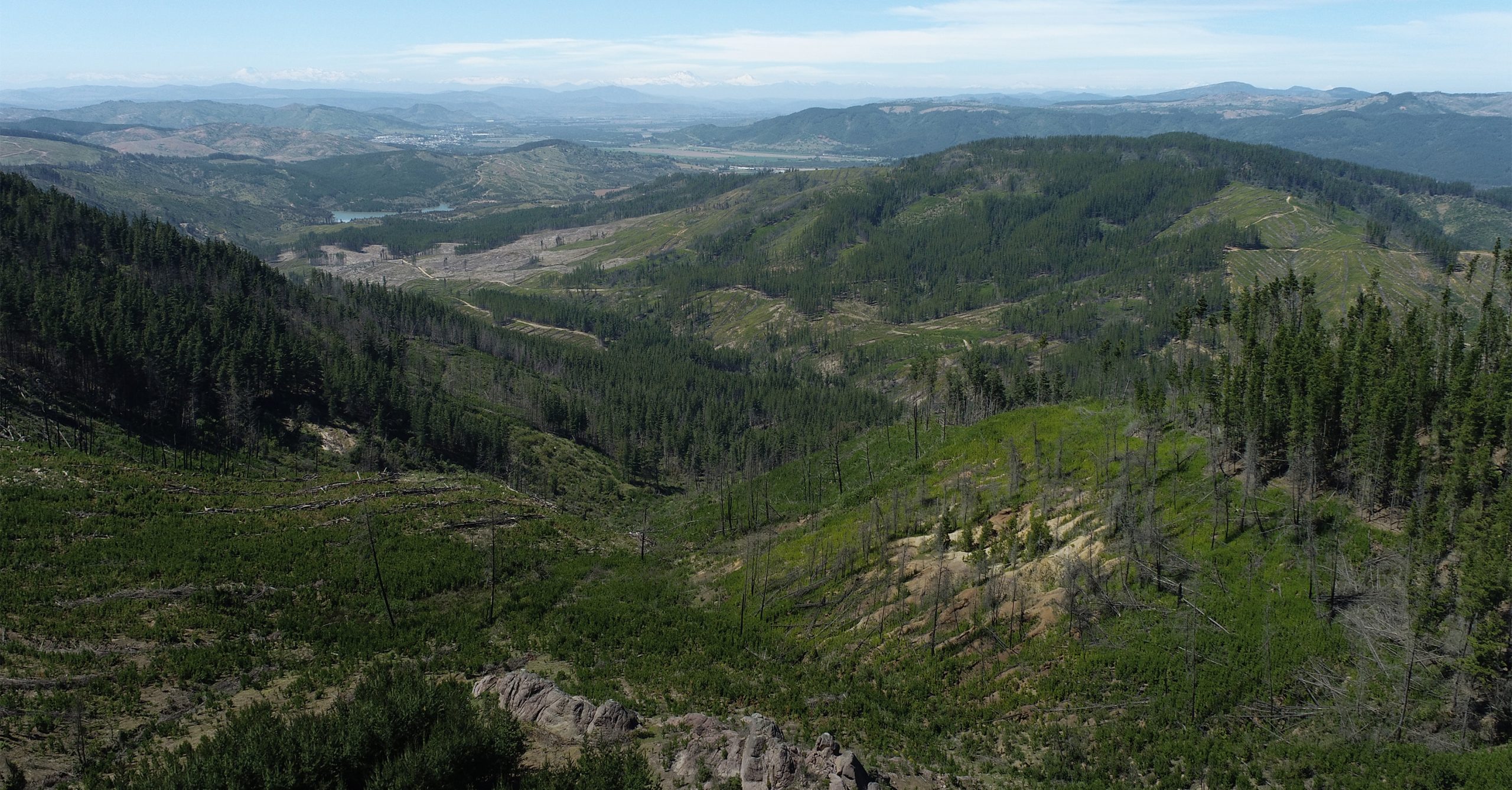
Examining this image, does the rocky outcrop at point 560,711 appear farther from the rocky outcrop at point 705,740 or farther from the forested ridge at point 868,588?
the forested ridge at point 868,588

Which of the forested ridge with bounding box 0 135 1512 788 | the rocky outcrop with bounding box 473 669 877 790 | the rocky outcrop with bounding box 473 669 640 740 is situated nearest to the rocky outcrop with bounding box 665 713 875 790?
the rocky outcrop with bounding box 473 669 877 790

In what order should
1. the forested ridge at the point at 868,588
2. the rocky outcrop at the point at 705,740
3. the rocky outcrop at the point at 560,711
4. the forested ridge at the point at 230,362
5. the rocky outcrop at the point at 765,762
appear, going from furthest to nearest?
1. the forested ridge at the point at 230,362
2. the rocky outcrop at the point at 560,711
3. the forested ridge at the point at 868,588
4. the rocky outcrop at the point at 705,740
5. the rocky outcrop at the point at 765,762

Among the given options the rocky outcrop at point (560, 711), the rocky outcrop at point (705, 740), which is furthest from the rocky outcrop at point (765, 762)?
the rocky outcrop at point (560, 711)

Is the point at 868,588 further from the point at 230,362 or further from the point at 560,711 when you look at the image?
the point at 230,362

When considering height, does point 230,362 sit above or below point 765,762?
above

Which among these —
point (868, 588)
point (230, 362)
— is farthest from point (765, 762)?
point (230, 362)

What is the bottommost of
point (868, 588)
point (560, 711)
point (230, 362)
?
point (868, 588)
